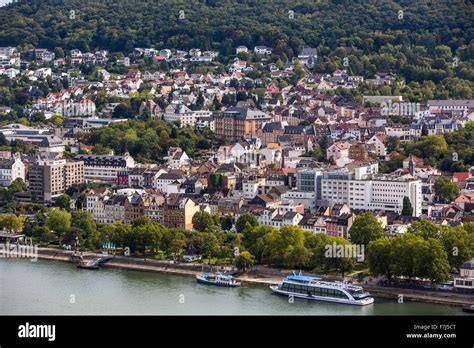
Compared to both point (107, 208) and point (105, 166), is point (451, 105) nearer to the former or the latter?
point (105, 166)

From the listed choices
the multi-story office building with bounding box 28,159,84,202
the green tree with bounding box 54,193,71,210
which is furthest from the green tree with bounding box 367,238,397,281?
the multi-story office building with bounding box 28,159,84,202

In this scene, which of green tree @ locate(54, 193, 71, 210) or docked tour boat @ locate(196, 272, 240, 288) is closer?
docked tour boat @ locate(196, 272, 240, 288)

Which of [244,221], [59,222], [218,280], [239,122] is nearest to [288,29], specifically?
[239,122]

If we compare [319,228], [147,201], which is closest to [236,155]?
[147,201]

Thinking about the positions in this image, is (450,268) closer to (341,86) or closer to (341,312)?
(341,312)

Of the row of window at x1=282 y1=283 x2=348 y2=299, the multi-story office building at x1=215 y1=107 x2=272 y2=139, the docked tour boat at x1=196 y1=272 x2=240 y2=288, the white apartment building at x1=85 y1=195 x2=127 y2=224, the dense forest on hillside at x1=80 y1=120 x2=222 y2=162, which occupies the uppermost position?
the multi-story office building at x1=215 y1=107 x2=272 y2=139

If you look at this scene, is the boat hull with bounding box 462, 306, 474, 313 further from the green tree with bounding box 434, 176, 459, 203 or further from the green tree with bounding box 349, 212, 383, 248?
the green tree with bounding box 434, 176, 459, 203
